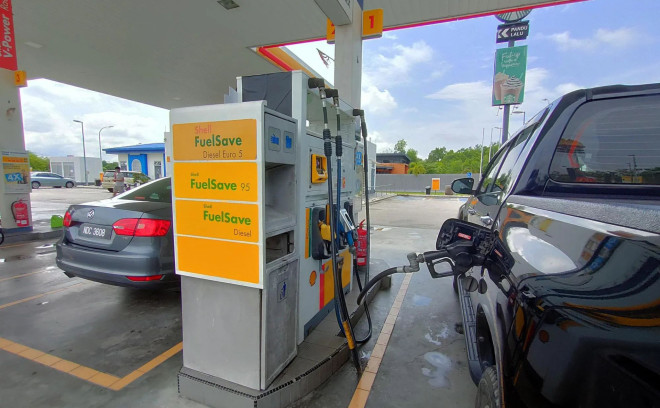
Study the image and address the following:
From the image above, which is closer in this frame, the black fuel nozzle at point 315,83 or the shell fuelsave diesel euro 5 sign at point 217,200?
the shell fuelsave diesel euro 5 sign at point 217,200

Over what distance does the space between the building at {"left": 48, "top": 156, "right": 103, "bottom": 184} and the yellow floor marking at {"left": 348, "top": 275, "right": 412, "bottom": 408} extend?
4412 cm

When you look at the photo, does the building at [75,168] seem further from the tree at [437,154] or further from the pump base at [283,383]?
the tree at [437,154]

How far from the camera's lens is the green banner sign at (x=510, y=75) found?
1167 centimetres

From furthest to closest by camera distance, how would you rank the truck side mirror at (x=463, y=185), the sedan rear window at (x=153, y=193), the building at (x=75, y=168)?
the building at (x=75, y=168) → the sedan rear window at (x=153, y=193) → the truck side mirror at (x=463, y=185)

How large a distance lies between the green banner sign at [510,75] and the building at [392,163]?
35.0 m

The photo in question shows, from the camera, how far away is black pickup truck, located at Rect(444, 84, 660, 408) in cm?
81

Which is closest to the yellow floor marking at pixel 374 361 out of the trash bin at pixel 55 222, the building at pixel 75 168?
the trash bin at pixel 55 222

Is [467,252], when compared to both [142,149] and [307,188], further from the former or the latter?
[142,149]

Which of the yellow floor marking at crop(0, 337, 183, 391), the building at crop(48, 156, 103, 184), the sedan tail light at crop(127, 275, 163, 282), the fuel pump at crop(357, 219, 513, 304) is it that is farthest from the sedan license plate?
the building at crop(48, 156, 103, 184)

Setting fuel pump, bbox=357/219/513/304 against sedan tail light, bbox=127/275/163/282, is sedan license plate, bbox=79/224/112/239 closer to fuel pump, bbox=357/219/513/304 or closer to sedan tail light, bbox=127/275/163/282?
sedan tail light, bbox=127/275/163/282

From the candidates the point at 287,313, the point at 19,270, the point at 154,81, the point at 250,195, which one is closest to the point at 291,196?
the point at 250,195

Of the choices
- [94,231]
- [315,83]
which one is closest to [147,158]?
[94,231]

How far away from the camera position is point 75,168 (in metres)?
38.6

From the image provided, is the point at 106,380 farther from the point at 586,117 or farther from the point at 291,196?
the point at 586,117
